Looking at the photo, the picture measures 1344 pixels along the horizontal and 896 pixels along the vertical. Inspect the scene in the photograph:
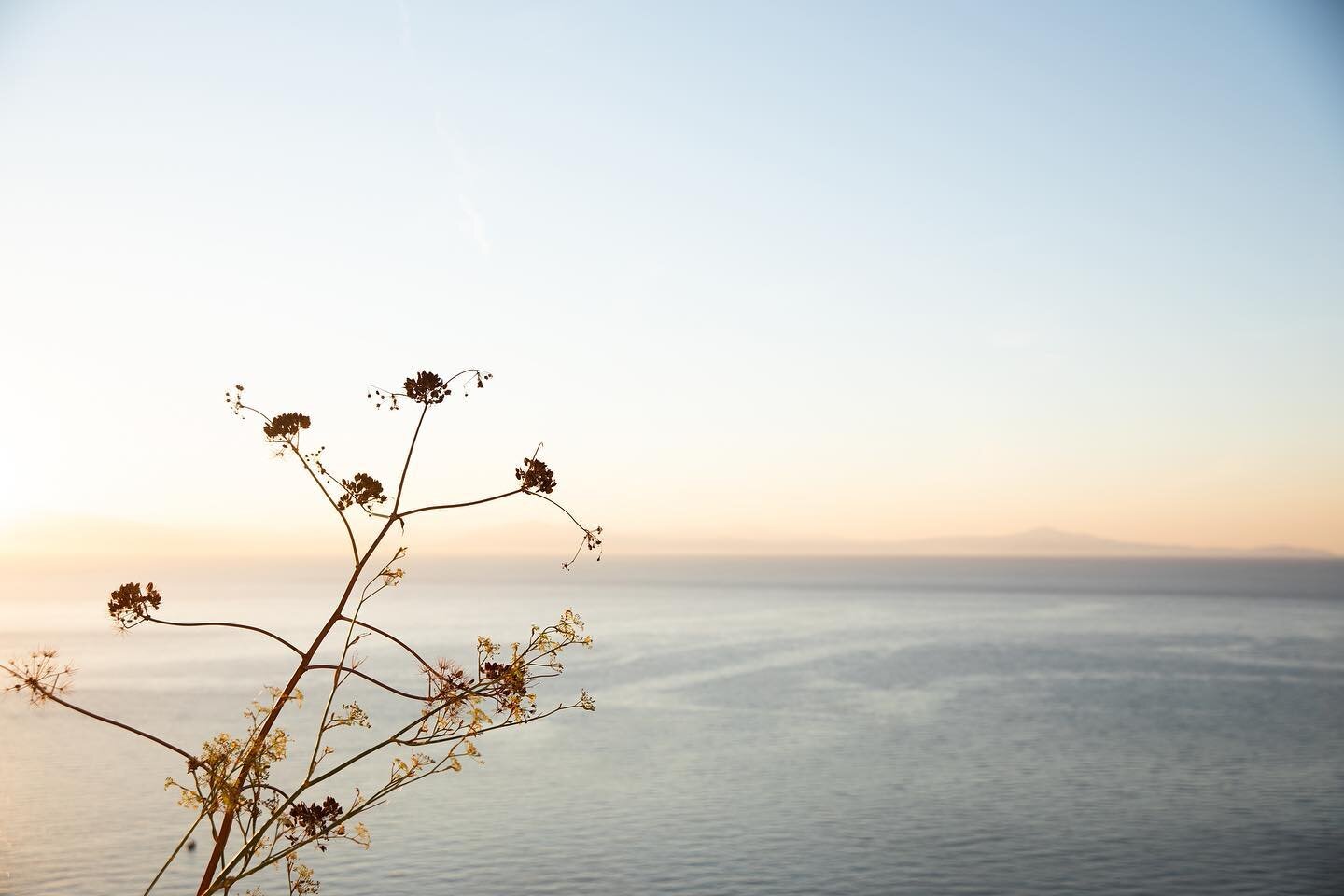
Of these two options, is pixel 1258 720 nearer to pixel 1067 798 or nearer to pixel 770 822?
pixel 1067 798

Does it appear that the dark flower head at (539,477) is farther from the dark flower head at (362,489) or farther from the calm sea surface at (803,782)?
the calm sea surface at (803,782)

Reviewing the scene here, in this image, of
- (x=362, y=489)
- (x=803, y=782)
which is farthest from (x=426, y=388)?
(x=803, y=782)

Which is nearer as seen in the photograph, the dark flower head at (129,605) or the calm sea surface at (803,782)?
the dark flower head at (129,605)

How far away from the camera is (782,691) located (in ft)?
288

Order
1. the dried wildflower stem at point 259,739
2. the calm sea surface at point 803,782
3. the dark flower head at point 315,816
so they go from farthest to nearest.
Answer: the calm sea surface at point 803,782
the dark flower head at point 315,816
the dried wildflower stem at point 259,739

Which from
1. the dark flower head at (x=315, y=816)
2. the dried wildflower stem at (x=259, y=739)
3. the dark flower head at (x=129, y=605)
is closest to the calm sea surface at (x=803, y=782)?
the dark flower head at (x=315, y=816)

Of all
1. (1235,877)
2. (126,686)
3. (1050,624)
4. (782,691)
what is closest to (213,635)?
(126,686)

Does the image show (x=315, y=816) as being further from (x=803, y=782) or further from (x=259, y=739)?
(x=803, y=782)

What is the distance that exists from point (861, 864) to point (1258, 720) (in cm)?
4373

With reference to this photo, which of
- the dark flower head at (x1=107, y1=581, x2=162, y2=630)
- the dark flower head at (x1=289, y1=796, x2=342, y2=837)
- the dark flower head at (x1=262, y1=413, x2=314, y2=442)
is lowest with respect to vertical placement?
the dark flower head at (x1=289, y1=796, x2=342, y2=837)

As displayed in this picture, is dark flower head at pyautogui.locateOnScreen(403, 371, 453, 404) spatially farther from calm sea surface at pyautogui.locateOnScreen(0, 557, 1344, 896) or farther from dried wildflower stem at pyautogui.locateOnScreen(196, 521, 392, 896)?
calm sea surface at pyautogui.locateOnScreen(0, 557, 1344, 896)

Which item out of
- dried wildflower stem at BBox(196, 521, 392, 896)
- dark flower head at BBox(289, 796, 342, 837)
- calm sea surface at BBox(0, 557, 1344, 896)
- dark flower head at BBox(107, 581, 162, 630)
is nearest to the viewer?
dried wildflower stem at BBox(196, 521, 392, 896)

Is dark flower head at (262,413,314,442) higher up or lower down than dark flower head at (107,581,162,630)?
higher up

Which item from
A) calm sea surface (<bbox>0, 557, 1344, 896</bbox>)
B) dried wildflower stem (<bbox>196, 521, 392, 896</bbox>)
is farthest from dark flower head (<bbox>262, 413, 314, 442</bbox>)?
calm sea surface (<bbox>0, 557, 1344, 896</bbox>)
